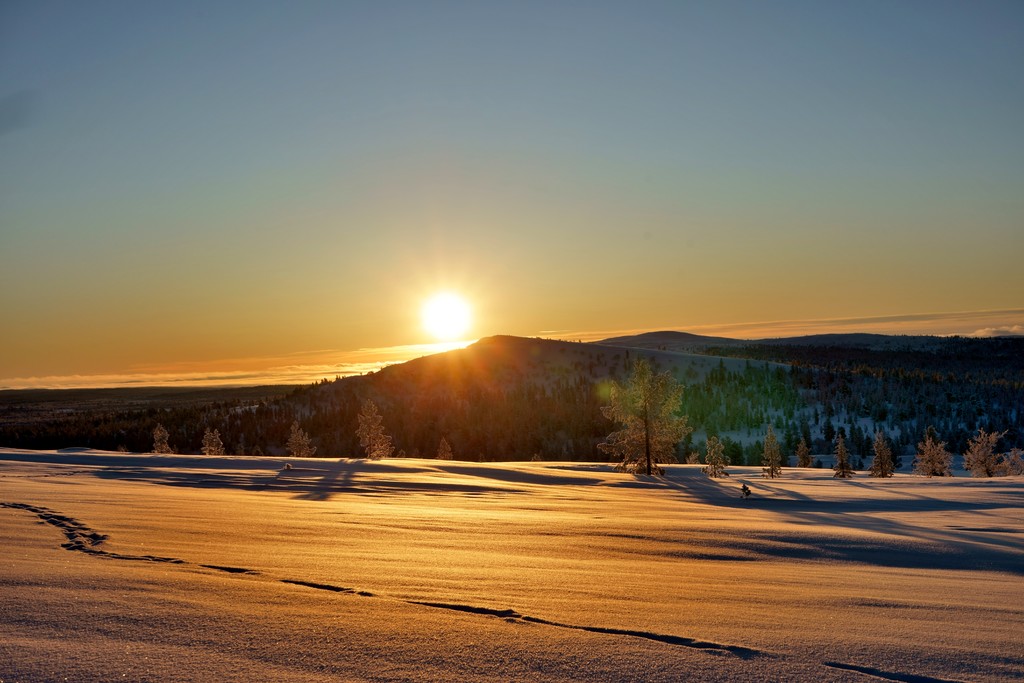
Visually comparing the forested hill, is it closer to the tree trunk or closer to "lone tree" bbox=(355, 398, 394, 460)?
"lone tree" bbox=(355, 398, 394, 460)

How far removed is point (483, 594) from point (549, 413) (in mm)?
155900

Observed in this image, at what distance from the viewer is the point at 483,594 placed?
524 cm

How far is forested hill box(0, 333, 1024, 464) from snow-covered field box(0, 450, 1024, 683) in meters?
109

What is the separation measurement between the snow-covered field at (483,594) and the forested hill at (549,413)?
108862 millimetres

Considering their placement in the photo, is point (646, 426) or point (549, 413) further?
point (549, 413)

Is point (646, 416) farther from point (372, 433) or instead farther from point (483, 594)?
point (483, 594)

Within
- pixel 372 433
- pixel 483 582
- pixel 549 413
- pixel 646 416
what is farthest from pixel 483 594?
pixel 549 413

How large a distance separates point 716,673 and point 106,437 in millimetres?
158211

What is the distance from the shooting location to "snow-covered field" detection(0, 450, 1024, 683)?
3764 millimetres

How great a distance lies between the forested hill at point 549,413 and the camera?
455 feet

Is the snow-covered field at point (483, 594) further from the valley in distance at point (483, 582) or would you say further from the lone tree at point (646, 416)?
the lone tree at point (646, 416)

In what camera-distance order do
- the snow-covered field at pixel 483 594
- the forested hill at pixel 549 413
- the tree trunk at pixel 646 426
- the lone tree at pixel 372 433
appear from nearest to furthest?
the snow-covered field at pixel 483 594 → the tree trunk at pixel 646 426 → the lone tree at pixel 372 433 → the forested hill at pixel 549 413

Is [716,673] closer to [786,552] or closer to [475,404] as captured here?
[786,552]

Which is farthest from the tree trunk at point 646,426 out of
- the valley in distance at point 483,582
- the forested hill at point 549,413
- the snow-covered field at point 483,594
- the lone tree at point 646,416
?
the forested hill at point 549,413
